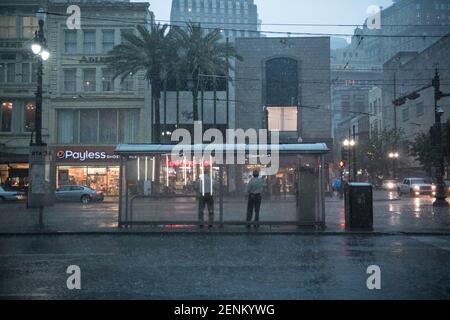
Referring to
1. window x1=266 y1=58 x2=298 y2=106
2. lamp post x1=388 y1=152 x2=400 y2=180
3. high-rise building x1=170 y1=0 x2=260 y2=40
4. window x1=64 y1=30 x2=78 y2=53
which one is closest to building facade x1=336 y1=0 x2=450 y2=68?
high-rise building x1=170 y1=0 x2=260 y2=40

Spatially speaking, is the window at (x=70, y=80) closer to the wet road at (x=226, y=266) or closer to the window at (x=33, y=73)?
the window at (x=33, y=73)

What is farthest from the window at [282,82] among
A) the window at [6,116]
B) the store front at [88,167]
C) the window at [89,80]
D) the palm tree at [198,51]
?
the window at [6,116]

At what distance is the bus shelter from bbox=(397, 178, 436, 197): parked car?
89.2 ft

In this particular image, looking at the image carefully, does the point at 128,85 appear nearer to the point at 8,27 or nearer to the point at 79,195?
the point at 8,27

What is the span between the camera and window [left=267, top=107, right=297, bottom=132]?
143 ft

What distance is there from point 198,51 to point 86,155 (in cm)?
1375

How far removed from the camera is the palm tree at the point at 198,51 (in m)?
35.3

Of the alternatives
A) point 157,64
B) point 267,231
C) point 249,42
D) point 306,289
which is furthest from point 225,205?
point 249,42

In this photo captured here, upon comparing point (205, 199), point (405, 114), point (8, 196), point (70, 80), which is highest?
point (405, 114)

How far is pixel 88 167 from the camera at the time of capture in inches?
1630

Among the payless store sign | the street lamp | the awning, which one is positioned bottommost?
the awning

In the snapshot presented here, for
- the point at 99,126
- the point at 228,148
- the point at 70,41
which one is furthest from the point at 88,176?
the point at 228,148

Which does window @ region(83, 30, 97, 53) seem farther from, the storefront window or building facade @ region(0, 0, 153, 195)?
the storefront window

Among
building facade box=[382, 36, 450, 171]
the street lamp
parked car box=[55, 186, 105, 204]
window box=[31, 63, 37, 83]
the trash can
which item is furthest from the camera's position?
building facade box=[382, 36, 450, 171]
